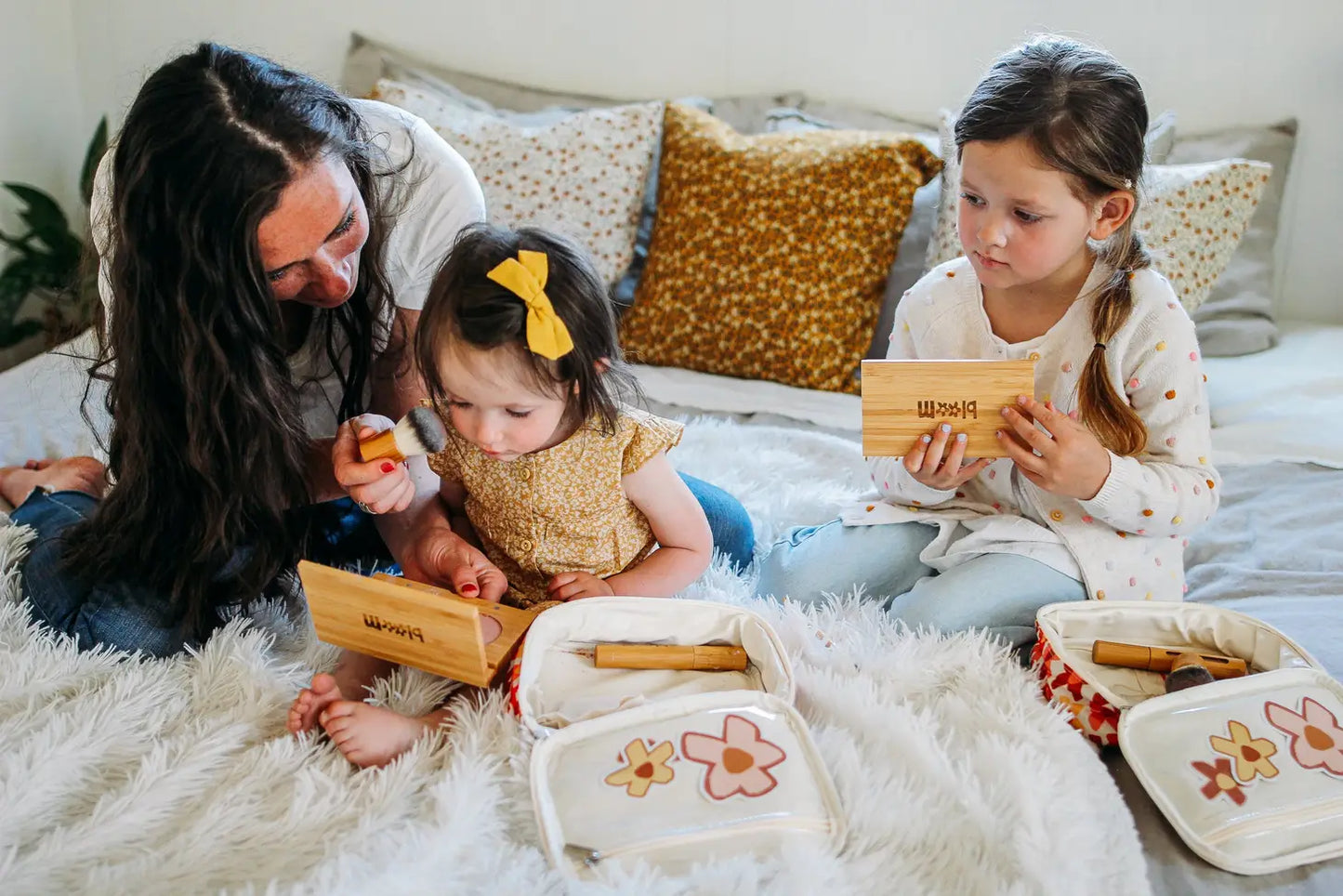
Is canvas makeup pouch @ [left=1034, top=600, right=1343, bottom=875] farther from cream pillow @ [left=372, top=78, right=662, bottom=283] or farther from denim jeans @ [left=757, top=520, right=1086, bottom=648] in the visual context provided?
cream pillow @ [left=372, top=78, right=662, bottom=283]

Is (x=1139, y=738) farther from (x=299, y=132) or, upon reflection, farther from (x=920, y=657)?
(x=299, y=132)

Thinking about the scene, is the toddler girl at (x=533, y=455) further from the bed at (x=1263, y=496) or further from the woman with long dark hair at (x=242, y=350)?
the bed at (x=1263, y=496)

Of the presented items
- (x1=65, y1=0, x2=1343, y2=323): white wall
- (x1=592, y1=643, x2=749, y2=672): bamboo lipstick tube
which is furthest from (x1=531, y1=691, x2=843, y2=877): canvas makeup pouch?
(x1=65, y1=0, x2=1343, y2=323): white wall

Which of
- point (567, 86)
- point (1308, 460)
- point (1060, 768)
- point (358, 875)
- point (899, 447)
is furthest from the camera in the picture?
point (567, 86)

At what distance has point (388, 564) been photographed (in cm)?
139

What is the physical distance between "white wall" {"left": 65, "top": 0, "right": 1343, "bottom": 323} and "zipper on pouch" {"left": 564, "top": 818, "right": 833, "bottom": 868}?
68.0 inches

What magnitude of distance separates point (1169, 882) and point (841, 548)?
57cm

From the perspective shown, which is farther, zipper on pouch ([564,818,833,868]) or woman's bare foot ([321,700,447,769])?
woman's bare foot ([321,700,447,769])

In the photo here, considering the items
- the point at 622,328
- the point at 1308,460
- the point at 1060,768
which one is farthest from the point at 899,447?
the point at 622,328

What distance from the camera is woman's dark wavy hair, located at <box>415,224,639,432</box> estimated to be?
3.38 feet

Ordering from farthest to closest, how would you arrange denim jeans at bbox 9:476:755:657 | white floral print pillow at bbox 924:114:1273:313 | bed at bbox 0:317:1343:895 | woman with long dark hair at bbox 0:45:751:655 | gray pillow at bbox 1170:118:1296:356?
gray pillow at bbox 1170:118:1296:356 → white floral print pillow at bbox 924:114:1273:313 → denim jeans at bbox 9:476:755:657 → woman with long dark hair at bbox 0:45:751:655 → bed at bbox 0:317:1343:895

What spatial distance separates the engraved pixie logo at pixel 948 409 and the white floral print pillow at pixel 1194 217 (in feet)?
2.47

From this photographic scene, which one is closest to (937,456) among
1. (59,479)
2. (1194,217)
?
(1194,217)

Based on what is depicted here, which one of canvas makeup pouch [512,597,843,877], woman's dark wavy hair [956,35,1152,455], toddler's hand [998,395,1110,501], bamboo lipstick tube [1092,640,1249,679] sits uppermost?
woman's dark wavy hair [956,35,1152,455]
